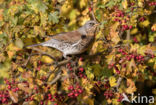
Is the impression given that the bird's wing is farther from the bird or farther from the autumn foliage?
the autumn foliage

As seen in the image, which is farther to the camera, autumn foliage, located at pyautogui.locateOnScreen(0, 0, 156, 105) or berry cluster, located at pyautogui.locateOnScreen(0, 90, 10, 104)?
berry cluster, located at pyautogui.locateOnScreen(0, 90, 10, 104)

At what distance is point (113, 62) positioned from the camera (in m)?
3.25

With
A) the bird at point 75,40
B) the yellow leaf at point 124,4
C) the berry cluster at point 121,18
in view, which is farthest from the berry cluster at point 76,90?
the yellow leaf at point 124,4

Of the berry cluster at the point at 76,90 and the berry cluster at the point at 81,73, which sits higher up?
the berry cluster at the point at 81,73

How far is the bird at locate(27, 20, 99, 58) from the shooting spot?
→ 159 inches

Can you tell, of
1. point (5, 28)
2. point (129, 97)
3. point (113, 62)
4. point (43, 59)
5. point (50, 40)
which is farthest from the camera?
point (43, 59)

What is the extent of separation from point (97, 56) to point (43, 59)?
1309 millimetres

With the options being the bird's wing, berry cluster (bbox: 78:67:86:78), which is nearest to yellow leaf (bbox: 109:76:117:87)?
berry cluster (bbox: 78:67:86:78)

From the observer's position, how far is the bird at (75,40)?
405 centimetres

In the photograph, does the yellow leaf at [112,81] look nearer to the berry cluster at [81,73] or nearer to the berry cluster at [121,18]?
the berry cluster at [81,73]

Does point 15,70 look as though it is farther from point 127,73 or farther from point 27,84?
point 127,73

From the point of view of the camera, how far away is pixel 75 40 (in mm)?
4125

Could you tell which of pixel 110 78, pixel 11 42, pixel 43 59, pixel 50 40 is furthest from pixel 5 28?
pixel 110 78

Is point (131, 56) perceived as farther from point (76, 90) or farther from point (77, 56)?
point (77, 56)
